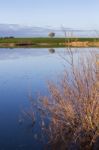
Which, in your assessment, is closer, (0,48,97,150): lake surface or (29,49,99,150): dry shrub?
(29,49,99,150): dry shrub

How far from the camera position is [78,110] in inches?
397

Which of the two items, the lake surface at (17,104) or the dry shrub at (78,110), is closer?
the dry shrub at (78,110)

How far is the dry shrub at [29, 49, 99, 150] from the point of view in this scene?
962 centimetres

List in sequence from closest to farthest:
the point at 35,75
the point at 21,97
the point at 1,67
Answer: the point at 21,97
the point at 35,75
the point at 1,67

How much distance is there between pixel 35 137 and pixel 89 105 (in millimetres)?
2600

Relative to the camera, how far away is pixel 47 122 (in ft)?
40.7

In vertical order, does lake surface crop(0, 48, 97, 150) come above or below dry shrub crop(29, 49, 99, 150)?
below

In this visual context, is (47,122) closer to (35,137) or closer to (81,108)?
(35,137)

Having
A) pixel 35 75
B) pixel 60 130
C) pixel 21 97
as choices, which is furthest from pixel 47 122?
pixel 35 75

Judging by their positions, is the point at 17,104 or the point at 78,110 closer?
the point at 78,110

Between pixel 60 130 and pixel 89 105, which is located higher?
pixel 89 105

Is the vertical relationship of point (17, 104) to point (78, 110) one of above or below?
below

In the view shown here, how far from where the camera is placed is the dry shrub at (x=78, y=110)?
31.6 feet

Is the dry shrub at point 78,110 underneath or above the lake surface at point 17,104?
above
